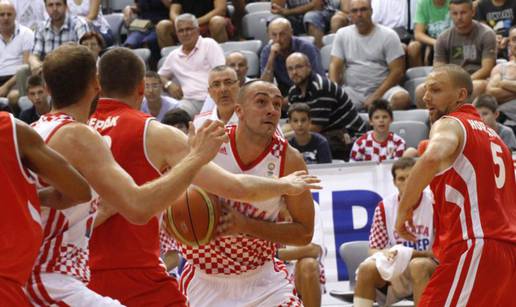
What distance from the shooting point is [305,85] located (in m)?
11.7

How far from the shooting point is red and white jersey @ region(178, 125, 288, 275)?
632 centimetres

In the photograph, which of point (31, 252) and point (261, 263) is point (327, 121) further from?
point (31, 252)

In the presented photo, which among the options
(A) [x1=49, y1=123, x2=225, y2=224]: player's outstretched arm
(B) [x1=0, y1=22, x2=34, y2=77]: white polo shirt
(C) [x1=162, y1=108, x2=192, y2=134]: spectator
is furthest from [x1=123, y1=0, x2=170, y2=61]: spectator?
(A) [x1=49, y1=123, x2=225, y2=224]: player's outstretched arm

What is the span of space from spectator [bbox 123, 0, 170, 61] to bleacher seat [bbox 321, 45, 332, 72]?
2.32 m

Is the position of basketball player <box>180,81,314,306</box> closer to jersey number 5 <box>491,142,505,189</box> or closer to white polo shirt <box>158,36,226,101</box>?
jersey number 5 <box>491,142,505,189</box>

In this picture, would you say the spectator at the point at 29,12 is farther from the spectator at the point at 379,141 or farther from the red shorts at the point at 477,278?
the red shorts at the point at 477,278

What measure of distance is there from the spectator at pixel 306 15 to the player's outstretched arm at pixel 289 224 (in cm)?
764

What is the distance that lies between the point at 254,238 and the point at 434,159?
1.13 metres

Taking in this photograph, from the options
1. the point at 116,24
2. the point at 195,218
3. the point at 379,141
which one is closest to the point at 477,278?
the point at 195,218

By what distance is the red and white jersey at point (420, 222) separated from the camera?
9.37 m

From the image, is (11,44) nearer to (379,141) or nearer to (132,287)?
(379,141)

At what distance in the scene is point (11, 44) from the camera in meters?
13.8

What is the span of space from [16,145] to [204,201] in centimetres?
171

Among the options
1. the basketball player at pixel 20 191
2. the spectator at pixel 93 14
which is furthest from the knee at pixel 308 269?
the spectator at pixel 93 14
